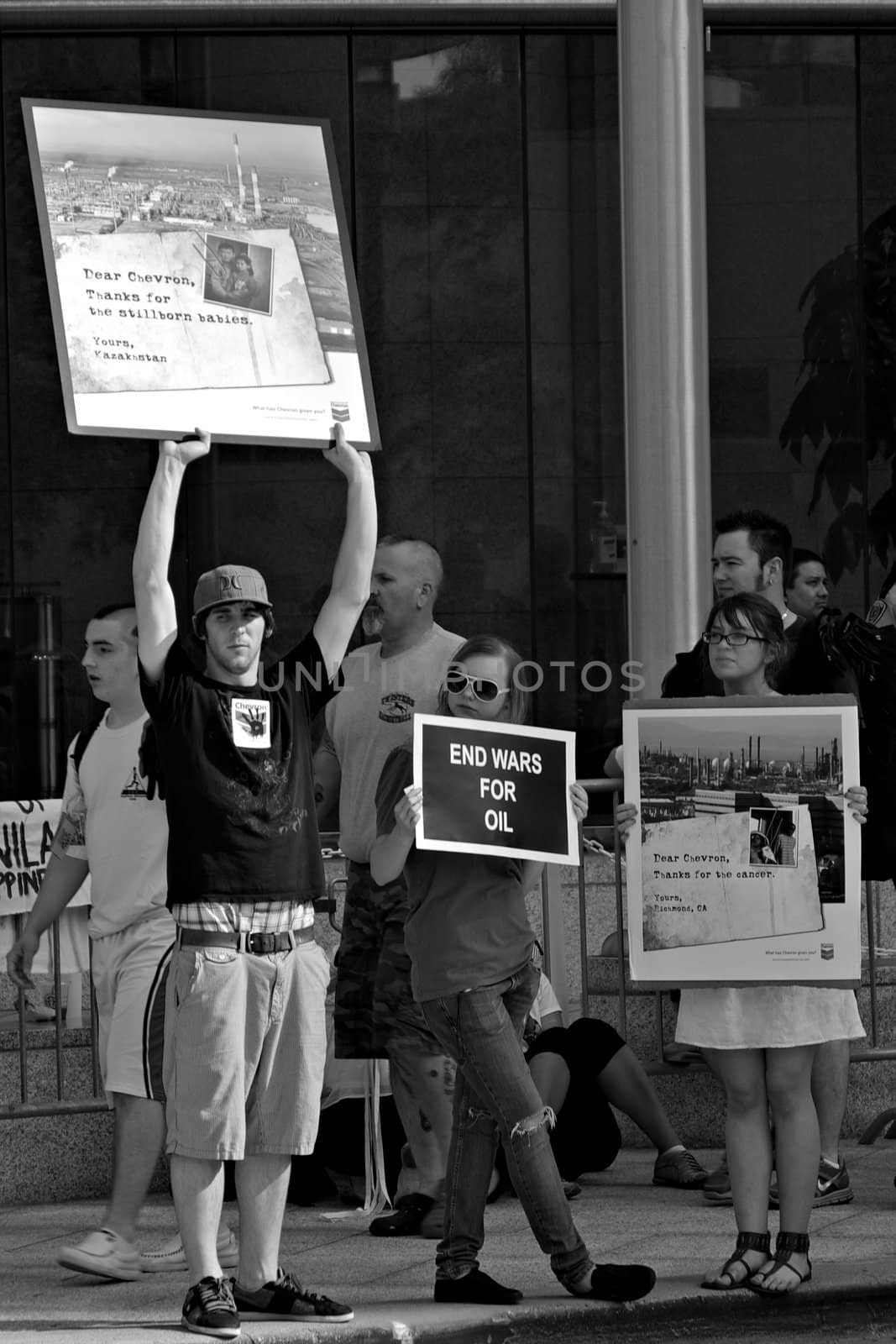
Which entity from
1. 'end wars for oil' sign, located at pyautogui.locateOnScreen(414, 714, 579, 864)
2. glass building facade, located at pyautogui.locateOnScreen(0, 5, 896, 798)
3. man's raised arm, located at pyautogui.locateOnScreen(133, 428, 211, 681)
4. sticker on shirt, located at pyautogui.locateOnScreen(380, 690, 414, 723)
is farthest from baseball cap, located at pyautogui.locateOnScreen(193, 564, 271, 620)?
glass building facade, located at pyautogui.locateOnScreen(0, 5, 896, 798)

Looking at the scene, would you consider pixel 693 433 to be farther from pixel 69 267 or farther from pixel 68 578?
pixel 68 578

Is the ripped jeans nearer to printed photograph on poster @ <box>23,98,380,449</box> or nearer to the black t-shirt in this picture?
the black t-shirt

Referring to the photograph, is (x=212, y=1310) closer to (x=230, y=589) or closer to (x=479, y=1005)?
(x=479, y=1005)

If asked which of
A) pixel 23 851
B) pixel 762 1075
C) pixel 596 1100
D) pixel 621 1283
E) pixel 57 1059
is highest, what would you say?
pixel 23 851

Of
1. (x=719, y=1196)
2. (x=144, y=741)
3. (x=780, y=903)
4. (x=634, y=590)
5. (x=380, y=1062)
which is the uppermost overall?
(x=634, y=590)

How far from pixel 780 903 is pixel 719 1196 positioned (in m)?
1.64

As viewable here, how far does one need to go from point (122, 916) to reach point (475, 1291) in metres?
1.60

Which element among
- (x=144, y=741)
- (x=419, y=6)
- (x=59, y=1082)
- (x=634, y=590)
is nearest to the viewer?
(x=144, y=741)

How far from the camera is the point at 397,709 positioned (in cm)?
693

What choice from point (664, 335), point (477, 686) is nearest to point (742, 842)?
point (477, 686)

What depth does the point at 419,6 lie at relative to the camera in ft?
Result: 33.2

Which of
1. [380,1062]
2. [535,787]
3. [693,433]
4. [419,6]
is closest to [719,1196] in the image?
[380,1062]

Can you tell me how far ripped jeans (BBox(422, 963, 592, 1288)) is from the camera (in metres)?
5.47

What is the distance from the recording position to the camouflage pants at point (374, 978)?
22.0ft
